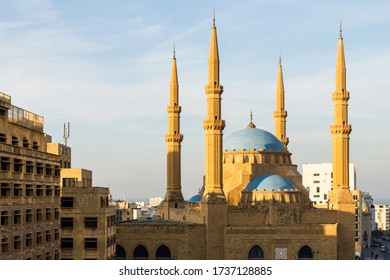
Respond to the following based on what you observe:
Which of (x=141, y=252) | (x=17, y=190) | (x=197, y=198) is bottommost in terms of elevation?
(x=141, y=252)

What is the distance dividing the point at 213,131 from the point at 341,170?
1554 centimetres

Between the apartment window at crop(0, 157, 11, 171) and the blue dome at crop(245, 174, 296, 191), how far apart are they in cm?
3774

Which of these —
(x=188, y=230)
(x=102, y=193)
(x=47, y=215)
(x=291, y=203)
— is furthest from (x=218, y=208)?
(x=47, y=215)

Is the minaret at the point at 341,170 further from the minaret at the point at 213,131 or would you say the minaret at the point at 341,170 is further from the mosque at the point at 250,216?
the minaret at the point at 213,131

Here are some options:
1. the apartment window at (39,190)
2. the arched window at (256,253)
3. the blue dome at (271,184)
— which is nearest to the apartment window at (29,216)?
the apartment window at (39,190)

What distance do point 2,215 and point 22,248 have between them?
12.1 ft

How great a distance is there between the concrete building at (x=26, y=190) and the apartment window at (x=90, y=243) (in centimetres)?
519

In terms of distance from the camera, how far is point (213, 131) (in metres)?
69.4

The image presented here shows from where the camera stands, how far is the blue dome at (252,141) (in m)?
82.7

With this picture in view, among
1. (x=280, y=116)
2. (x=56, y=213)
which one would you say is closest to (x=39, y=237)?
(x=56, y=213)

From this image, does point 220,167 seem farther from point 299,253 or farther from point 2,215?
point 2,215

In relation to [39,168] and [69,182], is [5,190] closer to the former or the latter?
[39,168]

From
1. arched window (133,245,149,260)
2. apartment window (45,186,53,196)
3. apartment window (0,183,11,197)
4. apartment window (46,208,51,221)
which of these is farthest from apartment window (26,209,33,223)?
arched window (133,245,149,260)

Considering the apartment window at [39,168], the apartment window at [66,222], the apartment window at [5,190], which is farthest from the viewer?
the apartment window at [66,222]
